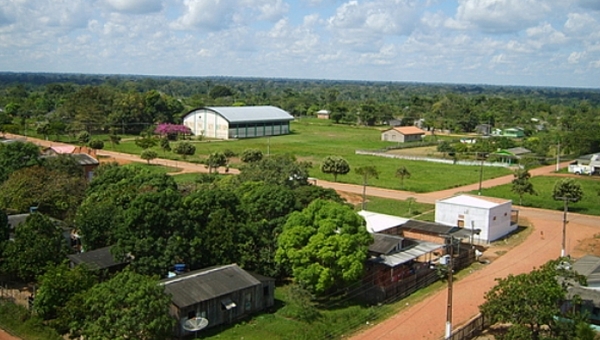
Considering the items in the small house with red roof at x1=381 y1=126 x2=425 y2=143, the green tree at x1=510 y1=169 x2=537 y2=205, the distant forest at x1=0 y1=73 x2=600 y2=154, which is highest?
the distant forest at x1=0 y1=73 x2=600 y2=154

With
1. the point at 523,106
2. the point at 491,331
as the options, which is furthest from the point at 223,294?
the point at 523,106

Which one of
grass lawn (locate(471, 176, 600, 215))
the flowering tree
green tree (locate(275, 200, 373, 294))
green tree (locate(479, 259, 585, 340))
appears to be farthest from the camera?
the flowering tree

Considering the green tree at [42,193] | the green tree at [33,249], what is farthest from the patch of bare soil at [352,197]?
the green tree at [33,249]

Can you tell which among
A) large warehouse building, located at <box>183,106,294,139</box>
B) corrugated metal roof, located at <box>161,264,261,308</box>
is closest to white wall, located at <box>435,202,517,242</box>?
corrugated metal roof, located at <box>161,264,261,308</box>

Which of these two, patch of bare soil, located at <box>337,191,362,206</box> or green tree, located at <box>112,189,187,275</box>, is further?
patch of bare soil, located at <box>337,191,362,206</box>

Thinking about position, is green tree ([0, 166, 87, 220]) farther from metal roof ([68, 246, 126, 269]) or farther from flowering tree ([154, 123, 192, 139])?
flowering tree ([154, 123, 192, 139])

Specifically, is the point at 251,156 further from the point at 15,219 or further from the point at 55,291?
the point at 55,291

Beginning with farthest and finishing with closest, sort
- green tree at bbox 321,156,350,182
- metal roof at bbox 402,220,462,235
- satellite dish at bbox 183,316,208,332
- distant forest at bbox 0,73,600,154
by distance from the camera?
distant forest at bbox 0,73,600,154
green tree at bbox 321,156,350,182
metal roof at bbox 402,220,462,235
satellite dish at bbox 183,316,208,332
